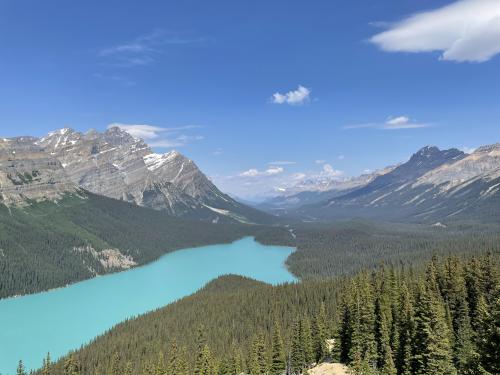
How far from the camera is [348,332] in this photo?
69875 millimetres

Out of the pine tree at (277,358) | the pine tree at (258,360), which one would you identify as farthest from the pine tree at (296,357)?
the pine tree at (258,360)

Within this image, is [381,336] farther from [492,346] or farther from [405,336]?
[492,346]

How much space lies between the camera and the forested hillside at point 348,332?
50.8 meters

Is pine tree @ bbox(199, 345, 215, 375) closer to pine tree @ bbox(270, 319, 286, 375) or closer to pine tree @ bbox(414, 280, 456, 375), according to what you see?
pine tree @ bbox(270, 319, 286, 375)

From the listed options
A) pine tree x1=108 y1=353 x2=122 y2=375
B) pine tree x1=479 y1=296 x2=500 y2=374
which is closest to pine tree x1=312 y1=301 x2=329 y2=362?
pine tree x1=108 y1=353 x2=122 y2=375

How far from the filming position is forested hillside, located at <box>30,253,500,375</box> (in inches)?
1998

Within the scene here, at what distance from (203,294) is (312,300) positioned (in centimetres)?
4724

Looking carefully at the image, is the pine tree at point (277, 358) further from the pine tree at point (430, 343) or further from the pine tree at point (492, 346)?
the pine tree at point (492, 346)

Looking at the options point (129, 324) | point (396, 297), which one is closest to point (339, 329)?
point (396, 297)

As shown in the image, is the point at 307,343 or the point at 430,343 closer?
the point at 430,343

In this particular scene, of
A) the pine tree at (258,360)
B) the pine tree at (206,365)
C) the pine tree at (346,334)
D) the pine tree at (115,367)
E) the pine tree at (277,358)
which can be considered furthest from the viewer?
the pine tree at (115,367)

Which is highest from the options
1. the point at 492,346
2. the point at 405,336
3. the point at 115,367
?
the point at 492,346

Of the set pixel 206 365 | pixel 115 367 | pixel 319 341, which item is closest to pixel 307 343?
pixel 319 341

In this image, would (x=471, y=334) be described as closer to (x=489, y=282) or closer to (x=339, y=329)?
(x=489, y=282)
